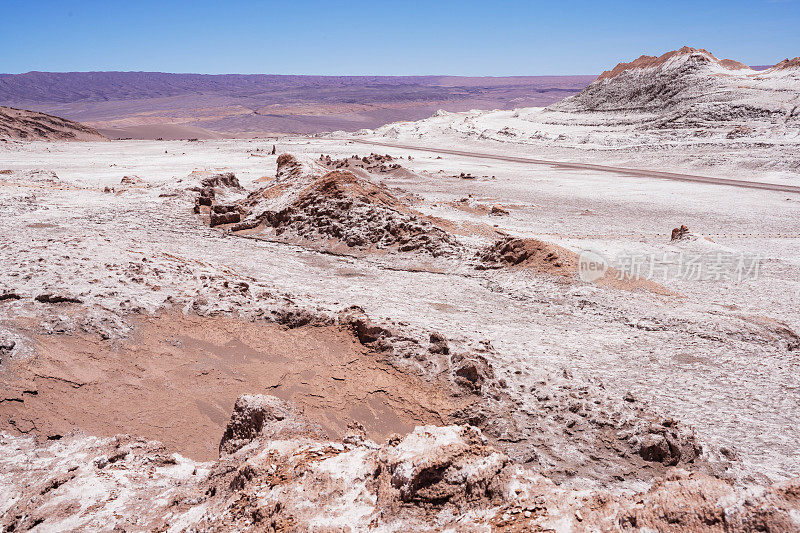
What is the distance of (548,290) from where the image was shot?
9.99 metres

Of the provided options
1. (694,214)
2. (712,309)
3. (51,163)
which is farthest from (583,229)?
(51,163)

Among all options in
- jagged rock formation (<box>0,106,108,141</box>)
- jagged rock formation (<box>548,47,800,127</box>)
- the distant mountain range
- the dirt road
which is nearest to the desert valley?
the dirt road

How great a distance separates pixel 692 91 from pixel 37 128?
2254 inches

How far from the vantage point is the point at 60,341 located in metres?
6.21

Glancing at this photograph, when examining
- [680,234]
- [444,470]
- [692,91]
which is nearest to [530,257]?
[680,234]

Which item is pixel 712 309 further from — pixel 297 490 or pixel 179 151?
pixel 179 151

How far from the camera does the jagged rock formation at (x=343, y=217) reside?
41.4 feet

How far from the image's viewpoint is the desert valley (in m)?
3.55

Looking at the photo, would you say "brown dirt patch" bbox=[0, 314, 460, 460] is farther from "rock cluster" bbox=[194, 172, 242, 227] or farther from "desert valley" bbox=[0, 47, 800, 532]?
"rock cluster" bbox=[194, 172, 242, 227]

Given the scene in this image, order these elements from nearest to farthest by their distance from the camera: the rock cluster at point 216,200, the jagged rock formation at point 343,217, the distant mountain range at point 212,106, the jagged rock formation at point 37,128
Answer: the jagged rock formation at point 343,217 → the rock cluster at point 216,200 → the jagged rock formation at point 37,128 → the distant mountain range at point 212,106

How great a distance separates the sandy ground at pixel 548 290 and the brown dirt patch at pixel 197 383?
2.27ft

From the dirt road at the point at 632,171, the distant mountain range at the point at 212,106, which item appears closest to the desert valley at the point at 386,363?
the dirt road at the point at 632,171

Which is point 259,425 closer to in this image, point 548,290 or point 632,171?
point 548,290

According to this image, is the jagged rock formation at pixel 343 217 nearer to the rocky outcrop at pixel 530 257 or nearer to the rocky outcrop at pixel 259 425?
the rocky outcrop at pixel 530 257
